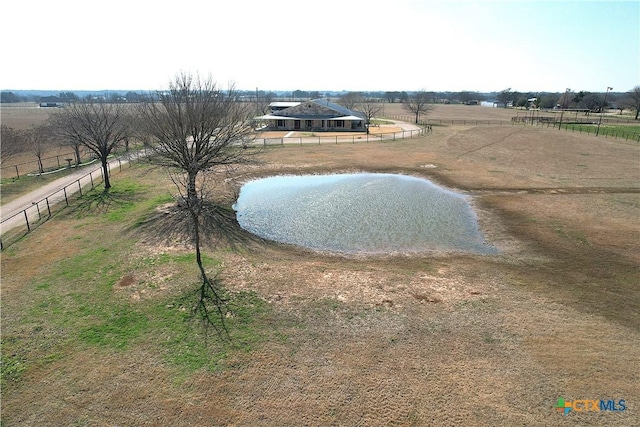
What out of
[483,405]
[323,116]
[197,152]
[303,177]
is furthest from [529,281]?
[323,116]

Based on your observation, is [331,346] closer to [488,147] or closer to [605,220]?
[605,220]

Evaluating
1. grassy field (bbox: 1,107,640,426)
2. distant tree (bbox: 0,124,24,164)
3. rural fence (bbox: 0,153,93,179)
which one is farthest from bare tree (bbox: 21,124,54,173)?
grassy field (bbox: 1,107,640,426)

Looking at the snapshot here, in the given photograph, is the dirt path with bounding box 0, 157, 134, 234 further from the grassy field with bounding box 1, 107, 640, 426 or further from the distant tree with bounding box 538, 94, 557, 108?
the distant tree with bounding box 538, 94, 557, 108

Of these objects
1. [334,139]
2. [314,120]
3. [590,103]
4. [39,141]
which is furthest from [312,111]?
[590,103]

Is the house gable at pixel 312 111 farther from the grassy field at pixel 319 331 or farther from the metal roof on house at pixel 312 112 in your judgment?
the grassy field at pixel 319 331

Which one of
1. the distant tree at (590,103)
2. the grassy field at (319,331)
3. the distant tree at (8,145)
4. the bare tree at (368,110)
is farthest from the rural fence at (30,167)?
the distant tree at (590,103)

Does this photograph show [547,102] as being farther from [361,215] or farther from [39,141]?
Answer: [39,141]
